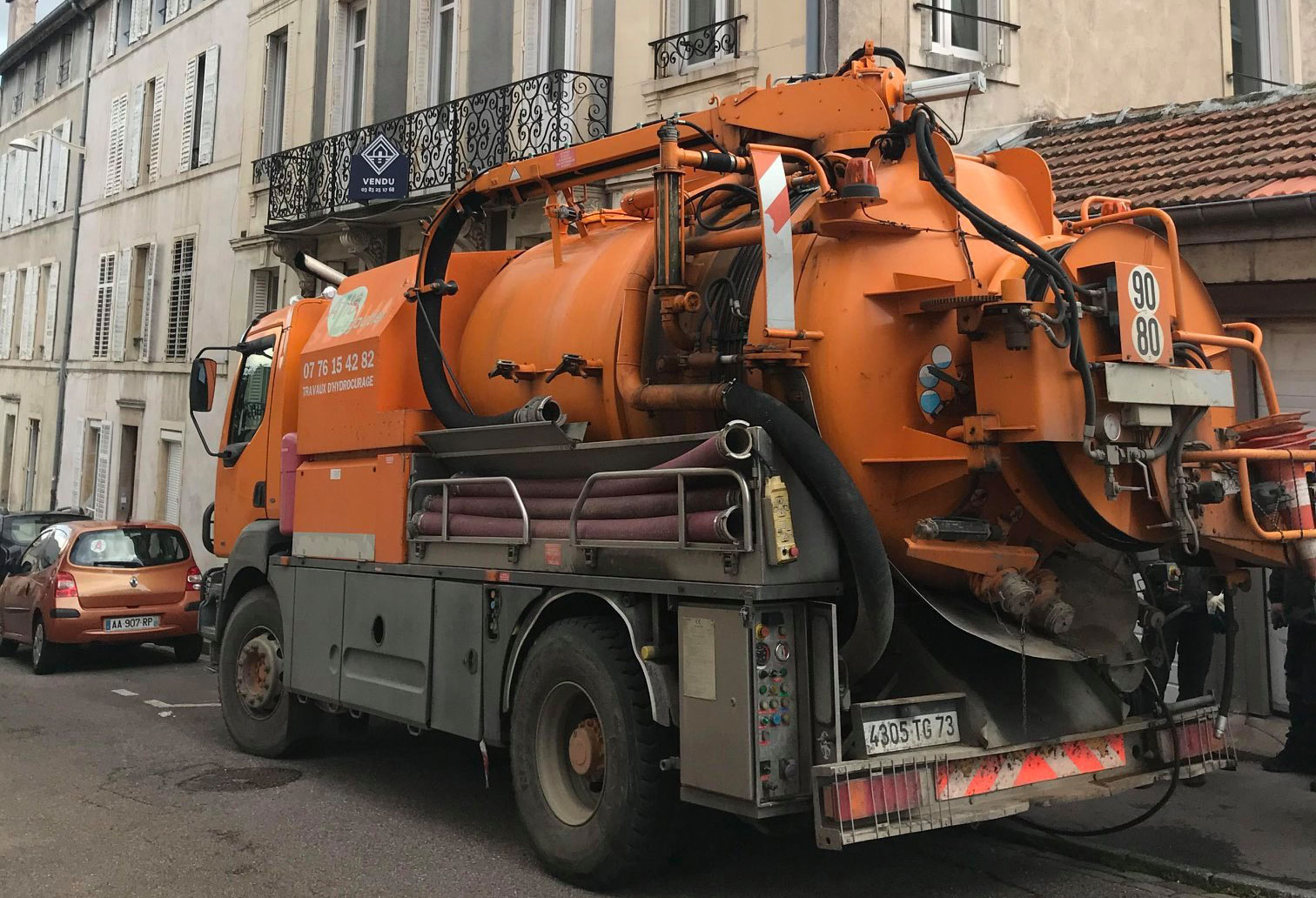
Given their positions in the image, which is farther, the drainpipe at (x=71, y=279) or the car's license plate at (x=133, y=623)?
the drainpipe at (x=71, y=279)

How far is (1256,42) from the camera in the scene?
14.4 meters

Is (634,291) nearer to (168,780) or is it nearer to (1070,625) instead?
(1070,625)

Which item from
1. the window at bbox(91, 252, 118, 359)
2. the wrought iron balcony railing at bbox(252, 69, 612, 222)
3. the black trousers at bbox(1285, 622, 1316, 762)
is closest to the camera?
the black trousers at bbox(1285, 622, 1316, 762)

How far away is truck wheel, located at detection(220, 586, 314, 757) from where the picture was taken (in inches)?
305

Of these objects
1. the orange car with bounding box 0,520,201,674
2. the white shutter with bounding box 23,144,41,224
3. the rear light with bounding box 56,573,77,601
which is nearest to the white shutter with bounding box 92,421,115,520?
the white shutter with bounding box 23,144,41,224

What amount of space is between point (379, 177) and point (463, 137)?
1346mm

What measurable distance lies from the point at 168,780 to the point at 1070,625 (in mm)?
5353

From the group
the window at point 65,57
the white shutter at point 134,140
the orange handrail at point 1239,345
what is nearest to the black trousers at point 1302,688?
the orange handrail at point 1239,345

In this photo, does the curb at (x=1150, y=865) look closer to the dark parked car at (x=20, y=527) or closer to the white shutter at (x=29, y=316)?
the dark parked car at (x=20, y=527)

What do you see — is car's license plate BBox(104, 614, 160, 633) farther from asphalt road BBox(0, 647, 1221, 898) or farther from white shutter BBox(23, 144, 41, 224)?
white shutter BBox(23, 144, 41, 224)

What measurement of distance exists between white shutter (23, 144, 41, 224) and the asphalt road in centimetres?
2745

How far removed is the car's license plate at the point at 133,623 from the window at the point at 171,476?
9.03 m

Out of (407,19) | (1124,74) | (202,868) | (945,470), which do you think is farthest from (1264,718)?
(407,19)

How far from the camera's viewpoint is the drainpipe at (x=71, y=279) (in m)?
26.3
